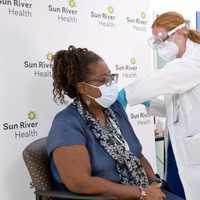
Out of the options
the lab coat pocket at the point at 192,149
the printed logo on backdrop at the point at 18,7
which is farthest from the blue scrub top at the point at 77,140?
the printed logo on backdrop at the point at 18,7

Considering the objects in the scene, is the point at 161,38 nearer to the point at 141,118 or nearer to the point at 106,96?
the point at 106,96

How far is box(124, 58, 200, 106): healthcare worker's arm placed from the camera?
1.96 meters

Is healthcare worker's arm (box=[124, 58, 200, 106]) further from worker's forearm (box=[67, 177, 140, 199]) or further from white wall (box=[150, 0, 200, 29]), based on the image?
white wall (box=[150, 0, 200, 29])

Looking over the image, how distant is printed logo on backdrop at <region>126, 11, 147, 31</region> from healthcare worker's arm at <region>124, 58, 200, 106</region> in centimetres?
84

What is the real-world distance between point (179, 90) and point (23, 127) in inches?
33.6

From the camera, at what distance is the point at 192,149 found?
2.07 metres

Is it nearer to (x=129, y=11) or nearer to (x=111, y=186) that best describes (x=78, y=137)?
(x=111, y=186)

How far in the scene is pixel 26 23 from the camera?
82.1 inches

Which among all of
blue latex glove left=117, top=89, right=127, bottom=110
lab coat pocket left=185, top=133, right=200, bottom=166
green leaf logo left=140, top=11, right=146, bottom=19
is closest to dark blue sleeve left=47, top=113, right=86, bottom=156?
blue latex glove left=117, top=89, right=127, bottom=110

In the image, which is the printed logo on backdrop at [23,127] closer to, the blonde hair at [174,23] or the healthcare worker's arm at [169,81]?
the healthcare worker's arm at [169,81]

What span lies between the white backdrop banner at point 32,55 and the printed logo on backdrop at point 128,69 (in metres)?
0.05

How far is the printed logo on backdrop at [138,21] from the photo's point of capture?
2.75 metres

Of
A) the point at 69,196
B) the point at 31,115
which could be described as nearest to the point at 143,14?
the point at 31,115

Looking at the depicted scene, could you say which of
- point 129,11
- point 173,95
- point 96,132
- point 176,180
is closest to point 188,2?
point 129,11
